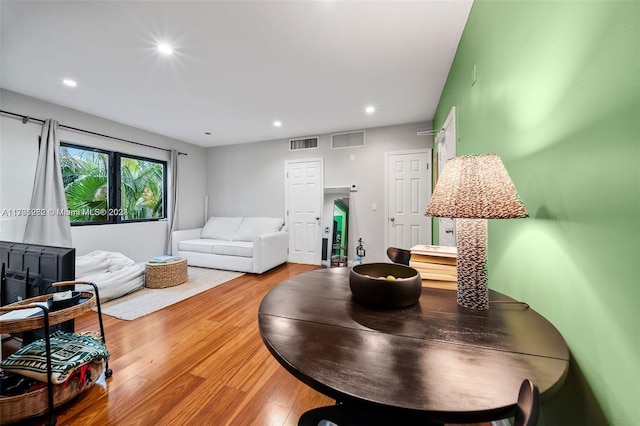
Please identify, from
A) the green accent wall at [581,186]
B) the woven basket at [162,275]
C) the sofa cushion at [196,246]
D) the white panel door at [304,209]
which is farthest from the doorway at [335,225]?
the green accent wall at [581,186]

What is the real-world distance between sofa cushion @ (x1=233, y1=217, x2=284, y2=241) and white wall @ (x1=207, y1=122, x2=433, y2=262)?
283mm

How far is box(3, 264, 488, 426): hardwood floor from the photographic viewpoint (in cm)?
129

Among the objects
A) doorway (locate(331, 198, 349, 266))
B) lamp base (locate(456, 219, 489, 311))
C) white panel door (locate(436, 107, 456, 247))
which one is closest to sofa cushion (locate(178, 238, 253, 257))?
doorway (locate(331, 198, 349, 266))

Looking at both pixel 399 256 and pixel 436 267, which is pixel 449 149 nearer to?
pixel 399 256

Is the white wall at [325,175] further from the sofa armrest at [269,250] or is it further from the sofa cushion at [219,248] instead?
the sofa cushion at [219,248]

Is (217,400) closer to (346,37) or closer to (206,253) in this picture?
(346,37)

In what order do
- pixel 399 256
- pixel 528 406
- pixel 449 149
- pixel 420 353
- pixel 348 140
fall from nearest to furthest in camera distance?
pixel 528 406 → pixel 420 353 → pixel 399 256 → pixel 449 149 → pixel 348 140

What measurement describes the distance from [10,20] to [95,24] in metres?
0.59

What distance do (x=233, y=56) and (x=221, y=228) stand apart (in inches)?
135

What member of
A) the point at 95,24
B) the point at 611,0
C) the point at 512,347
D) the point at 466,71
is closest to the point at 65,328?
the point at 95,24

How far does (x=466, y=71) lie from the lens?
1.84 m

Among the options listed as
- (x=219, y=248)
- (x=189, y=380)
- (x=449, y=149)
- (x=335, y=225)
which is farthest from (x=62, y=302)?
(x=335, y=225)

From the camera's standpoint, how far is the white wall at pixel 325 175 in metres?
4.21

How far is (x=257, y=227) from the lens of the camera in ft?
15.5
